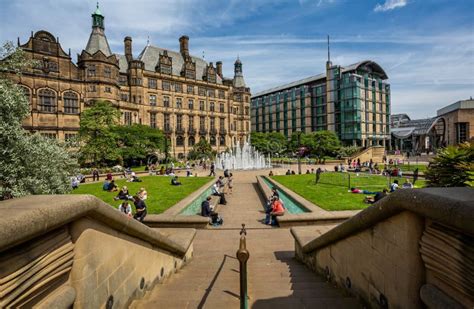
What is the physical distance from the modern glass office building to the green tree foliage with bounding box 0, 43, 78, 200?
7561cm

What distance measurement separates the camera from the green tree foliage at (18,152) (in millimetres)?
10102

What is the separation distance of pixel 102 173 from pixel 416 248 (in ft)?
122

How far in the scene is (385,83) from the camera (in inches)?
3255

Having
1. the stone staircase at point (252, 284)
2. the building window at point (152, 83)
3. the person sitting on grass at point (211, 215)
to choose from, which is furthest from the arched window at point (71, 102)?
the stone staircase at point (252, 284)

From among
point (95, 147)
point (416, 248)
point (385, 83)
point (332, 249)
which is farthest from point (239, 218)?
point (385, 83)

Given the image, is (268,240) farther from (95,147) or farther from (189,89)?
(189,89)

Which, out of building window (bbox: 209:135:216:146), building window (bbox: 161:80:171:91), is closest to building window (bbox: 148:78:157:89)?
building window (bbox: 161:80:171:91)

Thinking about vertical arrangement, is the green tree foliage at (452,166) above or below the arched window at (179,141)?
below

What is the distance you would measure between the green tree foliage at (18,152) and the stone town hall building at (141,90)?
22.4 m

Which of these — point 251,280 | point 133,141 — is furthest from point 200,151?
point 251,280

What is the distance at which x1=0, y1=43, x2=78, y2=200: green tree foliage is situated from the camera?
33.1 ft

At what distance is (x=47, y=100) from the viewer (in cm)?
4522

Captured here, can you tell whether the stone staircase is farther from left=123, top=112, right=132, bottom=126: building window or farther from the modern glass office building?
the modern glass office building

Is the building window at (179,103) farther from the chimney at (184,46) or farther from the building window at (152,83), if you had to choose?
the chimney at (184,46)
